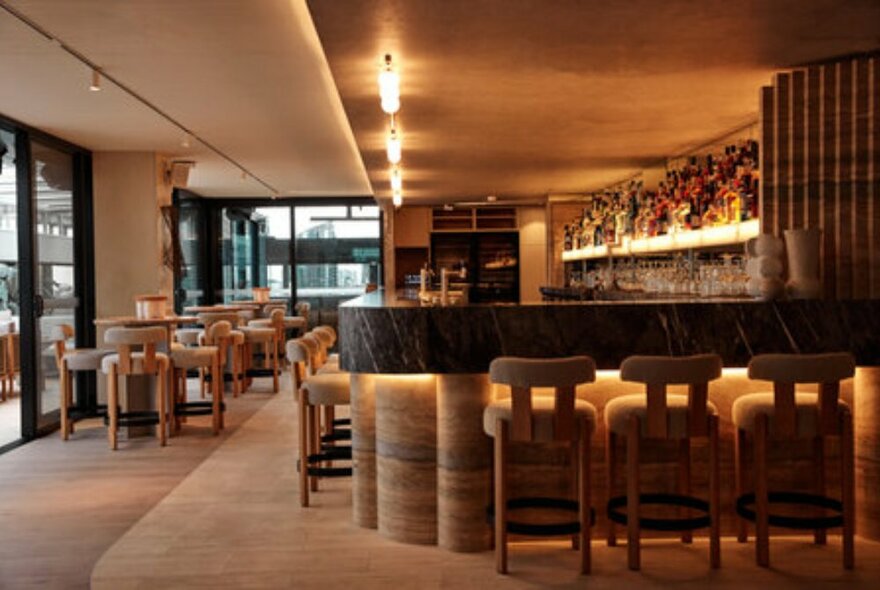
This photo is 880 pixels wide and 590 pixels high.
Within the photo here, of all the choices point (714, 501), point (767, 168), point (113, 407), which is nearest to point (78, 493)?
point (113, 407)

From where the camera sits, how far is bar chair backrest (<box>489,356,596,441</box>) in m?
3.81

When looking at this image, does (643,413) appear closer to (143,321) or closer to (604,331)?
(604,331)

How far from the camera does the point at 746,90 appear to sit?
549cm

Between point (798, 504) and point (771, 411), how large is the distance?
75cm

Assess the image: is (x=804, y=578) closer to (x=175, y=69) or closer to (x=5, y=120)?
(x=175, y=69)

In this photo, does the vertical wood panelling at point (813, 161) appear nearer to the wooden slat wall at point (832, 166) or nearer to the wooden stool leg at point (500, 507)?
the wooden slat wall at point (832, 166)

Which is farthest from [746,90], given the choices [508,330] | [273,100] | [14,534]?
[14,534]

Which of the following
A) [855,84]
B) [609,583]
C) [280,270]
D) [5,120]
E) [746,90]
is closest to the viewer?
[609,583]

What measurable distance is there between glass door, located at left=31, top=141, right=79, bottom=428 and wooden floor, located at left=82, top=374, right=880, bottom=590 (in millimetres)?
3518

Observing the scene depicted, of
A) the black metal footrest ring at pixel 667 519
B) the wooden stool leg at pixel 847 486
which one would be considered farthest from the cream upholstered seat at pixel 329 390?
the wooden stool leg at pixel 847 486

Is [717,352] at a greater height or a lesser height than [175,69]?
lesser

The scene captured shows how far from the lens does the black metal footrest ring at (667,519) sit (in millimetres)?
4102

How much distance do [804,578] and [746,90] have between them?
10.1 feet

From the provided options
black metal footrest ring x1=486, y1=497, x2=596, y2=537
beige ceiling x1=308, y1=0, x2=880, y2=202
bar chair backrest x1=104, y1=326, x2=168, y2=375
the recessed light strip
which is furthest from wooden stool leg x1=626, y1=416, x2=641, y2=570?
bar chair backrest x1=104, y1=326, x2=168, y2=375
